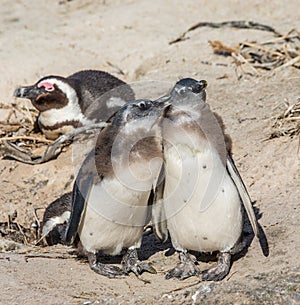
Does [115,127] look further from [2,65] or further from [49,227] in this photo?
[2,65]

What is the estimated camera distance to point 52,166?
6.79 metres

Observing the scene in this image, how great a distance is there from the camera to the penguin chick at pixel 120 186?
14.5 feet

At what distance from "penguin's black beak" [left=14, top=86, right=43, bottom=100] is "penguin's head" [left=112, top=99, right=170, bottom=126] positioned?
301 cm

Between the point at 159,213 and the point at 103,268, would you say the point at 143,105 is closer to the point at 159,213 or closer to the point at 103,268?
the point at 159,213

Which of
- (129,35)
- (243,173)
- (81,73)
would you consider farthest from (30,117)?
(243,173)

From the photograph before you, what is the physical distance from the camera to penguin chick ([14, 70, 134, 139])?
24.5ft

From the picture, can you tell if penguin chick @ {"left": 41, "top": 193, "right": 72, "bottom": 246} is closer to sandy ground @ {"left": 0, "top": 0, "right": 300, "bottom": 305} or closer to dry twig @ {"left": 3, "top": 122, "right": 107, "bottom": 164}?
sandy ground @ {"left": 0, "top": 0, "right": 300, "bottom": 305}

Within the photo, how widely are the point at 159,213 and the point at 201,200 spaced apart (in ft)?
1.37

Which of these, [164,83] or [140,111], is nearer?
[140,111]

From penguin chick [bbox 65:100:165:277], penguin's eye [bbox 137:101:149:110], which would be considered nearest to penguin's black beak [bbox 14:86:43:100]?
penguin chick [bbox 65:100:165:277]

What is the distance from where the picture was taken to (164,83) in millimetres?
7742

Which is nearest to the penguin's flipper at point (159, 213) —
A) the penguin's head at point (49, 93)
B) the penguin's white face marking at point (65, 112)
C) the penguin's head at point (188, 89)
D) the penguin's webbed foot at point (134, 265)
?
the penguin's webbed foot at point (134, 265)

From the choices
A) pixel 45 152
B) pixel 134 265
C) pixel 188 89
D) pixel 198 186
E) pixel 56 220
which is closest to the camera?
pixel 198 186

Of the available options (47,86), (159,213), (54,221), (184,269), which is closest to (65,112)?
(47,86)
